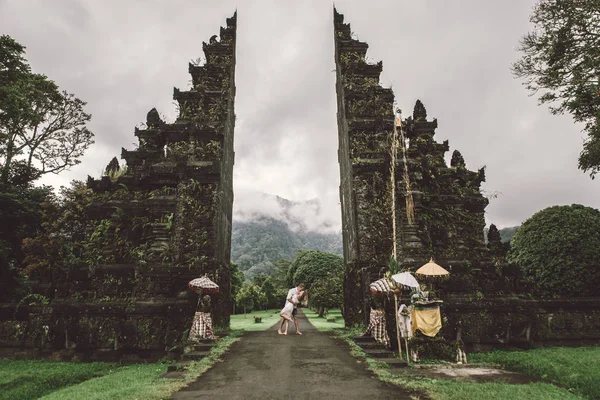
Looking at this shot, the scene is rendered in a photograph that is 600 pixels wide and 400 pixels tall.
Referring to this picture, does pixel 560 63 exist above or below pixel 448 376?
above

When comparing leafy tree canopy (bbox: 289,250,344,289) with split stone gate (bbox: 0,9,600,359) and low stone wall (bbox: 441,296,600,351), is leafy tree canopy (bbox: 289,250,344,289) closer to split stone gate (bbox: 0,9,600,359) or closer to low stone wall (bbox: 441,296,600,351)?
split stone gate (bbox: 0,9,600,359)

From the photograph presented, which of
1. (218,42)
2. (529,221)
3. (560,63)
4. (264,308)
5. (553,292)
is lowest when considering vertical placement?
(264,308)

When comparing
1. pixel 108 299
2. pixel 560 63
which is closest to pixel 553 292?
pixel 560 63

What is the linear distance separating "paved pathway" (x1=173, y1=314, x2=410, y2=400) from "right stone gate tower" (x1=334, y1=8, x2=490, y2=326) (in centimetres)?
368

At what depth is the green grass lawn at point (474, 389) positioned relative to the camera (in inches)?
219

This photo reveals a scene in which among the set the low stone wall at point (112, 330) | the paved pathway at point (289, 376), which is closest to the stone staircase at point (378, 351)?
the paved pathway at point (289, 376)

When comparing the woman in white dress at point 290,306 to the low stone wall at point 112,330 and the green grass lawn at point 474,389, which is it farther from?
the green grass lawn at point 474,389

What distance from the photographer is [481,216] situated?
1574 cm

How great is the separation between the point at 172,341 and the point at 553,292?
534 inches

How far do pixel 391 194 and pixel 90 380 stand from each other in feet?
34.8

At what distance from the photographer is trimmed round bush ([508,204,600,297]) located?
12.4 m

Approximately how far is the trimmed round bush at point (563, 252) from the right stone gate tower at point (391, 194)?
1903 mm

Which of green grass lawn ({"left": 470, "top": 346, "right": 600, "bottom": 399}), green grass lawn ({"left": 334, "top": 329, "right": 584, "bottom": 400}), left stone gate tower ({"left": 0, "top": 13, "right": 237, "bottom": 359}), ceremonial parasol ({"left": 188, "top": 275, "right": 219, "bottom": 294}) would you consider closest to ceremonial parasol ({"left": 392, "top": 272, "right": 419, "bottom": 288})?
green grass lawn ({"left": 334, "top": 329, "right": 584, "bottom": 400})

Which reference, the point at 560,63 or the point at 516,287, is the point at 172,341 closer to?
the point at 516,287
